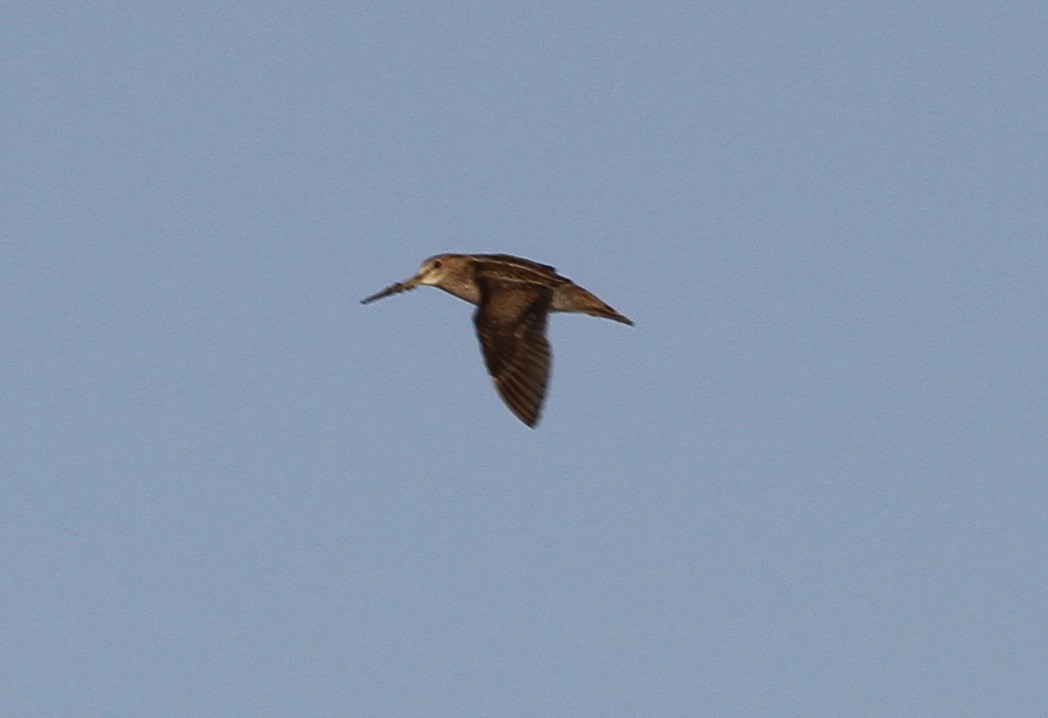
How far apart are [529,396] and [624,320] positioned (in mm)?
3255

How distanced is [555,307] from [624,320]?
120 centimetres

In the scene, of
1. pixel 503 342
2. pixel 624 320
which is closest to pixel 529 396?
pixel 503 342

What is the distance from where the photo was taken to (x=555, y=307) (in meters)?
35.8

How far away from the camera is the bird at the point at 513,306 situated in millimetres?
33781

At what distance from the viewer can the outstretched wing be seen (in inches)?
1325

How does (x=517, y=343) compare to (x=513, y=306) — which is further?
(x=513, y=306)

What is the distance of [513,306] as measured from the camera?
3509 cm

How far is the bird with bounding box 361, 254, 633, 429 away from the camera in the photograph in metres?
33.8

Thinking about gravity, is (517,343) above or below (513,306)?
below

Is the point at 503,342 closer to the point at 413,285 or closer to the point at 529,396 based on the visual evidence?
the point at 529,396

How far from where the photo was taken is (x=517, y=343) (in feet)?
112

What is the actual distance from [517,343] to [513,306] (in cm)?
100

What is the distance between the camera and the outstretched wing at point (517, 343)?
3366 cm

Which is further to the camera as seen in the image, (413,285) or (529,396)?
(413,285)
